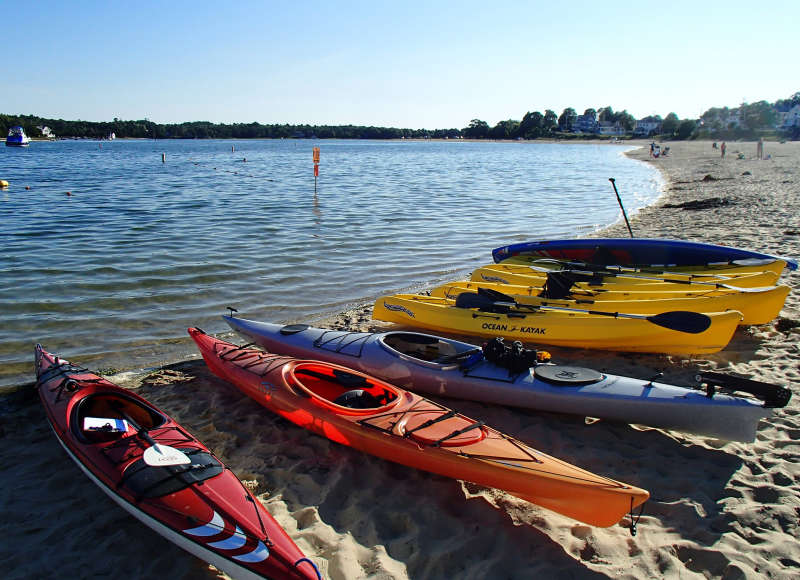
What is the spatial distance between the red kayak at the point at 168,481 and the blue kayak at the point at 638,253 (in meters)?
7.23

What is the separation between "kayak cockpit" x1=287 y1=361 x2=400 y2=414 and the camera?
4465mm

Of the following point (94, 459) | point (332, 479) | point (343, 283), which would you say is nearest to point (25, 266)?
point (343, 283)

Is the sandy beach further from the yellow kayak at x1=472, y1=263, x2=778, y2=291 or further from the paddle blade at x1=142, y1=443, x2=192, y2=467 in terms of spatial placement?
the yellow kayak at x1=472, y1=263, x2=778, y2=291

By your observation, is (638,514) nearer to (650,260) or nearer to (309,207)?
(650,260)

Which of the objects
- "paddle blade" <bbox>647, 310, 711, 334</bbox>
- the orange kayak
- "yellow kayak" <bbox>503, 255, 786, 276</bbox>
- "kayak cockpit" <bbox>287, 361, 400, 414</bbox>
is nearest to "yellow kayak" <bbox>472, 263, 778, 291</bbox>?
"yellow kayak" <bbox>503, 255, 786, 276</bbox>

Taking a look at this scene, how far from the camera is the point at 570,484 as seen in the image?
323 centimetres

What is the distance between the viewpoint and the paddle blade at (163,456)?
11.4 ft

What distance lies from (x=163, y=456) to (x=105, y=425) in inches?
26.5

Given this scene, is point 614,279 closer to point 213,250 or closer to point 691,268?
point 691,268

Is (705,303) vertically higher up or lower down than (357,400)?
higher up

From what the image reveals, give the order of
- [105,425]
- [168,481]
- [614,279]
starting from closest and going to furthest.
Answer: [168,481], [105,425], [614,279]

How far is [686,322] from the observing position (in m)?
5.48

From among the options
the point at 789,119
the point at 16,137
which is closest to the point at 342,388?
the point at 16,137

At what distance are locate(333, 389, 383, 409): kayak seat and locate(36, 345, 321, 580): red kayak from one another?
49.4 inches
